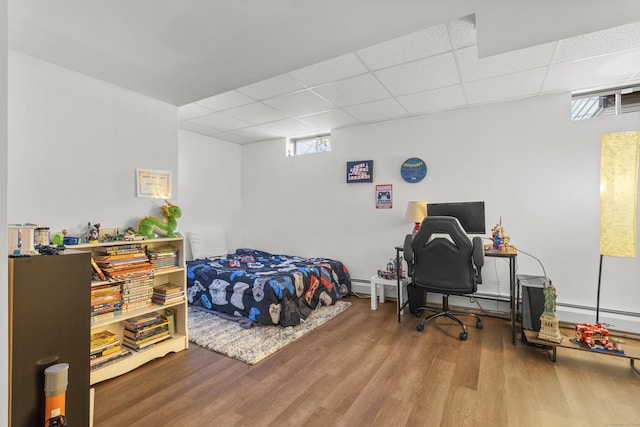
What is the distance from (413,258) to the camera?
3.19 meters

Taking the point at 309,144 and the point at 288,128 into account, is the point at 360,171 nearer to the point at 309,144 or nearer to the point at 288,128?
the point at 309,144

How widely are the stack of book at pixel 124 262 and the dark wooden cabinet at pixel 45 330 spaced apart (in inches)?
39.0

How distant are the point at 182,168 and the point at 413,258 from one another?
368 centimetres

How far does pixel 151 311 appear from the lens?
8.19ft

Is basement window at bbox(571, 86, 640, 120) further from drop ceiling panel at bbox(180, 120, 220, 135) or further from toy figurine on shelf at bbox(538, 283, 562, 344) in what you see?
drop ceiling panel at bbox(180, 120, 220, 135)

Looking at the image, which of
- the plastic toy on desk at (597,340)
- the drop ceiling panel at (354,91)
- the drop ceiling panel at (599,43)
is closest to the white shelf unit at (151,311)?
the drop ceiling panel at (354,91)

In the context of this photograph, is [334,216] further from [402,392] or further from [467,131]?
[402,392]

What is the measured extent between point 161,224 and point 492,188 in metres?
3.67

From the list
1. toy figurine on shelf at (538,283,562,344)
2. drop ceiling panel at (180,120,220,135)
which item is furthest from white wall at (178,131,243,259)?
toy figurine on shelf at (538,283,562,344)

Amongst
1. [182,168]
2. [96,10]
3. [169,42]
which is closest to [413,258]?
[169,42]

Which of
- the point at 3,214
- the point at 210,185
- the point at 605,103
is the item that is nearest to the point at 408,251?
the point at 605,103

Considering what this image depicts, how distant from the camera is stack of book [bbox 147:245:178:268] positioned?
2.62 meters

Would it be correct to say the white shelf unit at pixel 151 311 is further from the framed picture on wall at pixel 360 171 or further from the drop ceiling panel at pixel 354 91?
the framed picture on wall at pixel 360 171

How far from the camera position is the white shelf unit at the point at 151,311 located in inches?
86.0
